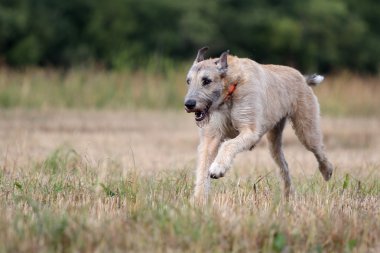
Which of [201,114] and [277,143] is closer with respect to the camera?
[201,114]

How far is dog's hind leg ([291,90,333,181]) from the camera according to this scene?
9344 mm

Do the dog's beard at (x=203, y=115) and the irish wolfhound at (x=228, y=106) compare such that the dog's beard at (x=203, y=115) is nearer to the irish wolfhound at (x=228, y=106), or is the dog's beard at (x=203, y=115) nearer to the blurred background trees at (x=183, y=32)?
the irish wolfhound at (x=228, y=106)

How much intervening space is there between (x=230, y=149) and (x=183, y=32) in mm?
31001

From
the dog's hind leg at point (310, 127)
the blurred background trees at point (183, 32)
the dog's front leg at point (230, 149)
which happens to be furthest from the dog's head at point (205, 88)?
the blurred background trees at point (183, 32)

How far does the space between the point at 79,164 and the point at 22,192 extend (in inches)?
72.8

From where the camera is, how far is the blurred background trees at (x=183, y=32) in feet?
115

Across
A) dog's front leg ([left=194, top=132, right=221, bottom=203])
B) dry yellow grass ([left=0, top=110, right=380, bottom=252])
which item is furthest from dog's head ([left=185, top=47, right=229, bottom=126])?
dry yellow grass ([left=0, top=110, right=380, bottom=252])

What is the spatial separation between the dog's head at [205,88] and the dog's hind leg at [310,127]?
1.58 meters

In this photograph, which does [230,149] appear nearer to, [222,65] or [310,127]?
[222,65]

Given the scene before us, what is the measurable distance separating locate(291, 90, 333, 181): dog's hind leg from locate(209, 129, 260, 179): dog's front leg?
4.62 feet

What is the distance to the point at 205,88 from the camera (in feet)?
26.0

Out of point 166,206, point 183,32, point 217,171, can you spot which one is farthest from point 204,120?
point 183,32

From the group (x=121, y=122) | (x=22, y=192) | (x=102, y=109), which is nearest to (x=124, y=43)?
(x=102, y=109)

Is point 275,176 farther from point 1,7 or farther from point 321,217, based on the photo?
point 1,7
